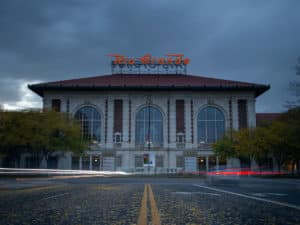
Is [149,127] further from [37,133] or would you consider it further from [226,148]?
[37,133]

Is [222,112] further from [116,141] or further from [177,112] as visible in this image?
[116,141]

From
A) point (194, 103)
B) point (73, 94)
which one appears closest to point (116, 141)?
point (73, 94)

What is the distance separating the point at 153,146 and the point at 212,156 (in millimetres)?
9204

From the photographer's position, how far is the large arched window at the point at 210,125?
5206 centimetres

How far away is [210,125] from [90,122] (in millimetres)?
18870

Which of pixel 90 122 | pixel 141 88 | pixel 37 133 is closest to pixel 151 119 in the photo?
pixel 141 88

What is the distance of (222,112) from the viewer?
Result: 5284 centimetres

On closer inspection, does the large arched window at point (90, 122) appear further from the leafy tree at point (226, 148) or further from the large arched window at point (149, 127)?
the leafy tree at point (226, 148)

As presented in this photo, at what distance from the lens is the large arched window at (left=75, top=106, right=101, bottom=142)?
5206 cm

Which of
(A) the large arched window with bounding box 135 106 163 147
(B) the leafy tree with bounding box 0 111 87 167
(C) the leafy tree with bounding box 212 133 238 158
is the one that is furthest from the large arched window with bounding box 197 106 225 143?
(B) the leafy tree with bounding box 0 111 87 167

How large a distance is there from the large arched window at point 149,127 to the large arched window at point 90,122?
20.0 feet

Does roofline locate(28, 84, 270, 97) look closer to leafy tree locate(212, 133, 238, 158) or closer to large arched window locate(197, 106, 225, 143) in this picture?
large arched window locate(197, 106, 225, 143)

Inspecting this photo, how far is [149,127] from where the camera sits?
51.9m

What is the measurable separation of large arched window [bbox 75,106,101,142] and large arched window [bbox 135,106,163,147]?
20.0 feet
